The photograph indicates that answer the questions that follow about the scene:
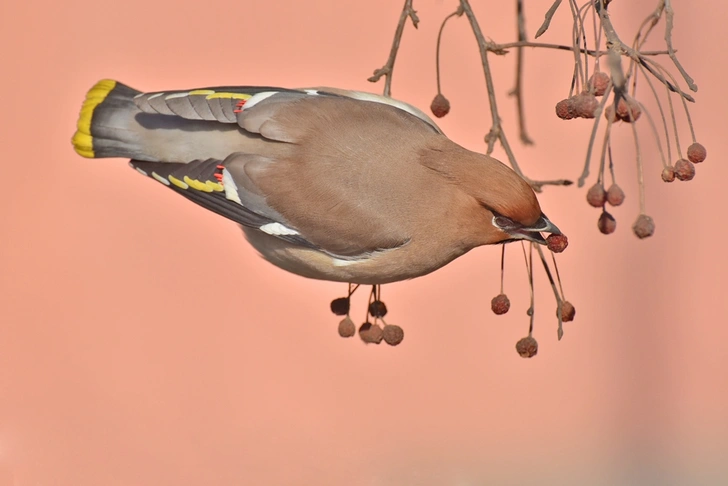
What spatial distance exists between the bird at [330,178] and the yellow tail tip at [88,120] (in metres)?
0.18

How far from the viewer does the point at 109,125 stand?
9.34 ft

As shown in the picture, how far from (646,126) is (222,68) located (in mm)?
2224

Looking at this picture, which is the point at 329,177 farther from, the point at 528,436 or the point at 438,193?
the point at 528,436

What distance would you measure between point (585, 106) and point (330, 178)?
2.70ft

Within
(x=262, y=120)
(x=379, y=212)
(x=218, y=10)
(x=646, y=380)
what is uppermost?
(x=218, y=10)

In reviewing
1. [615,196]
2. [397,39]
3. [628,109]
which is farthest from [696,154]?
[397,39]

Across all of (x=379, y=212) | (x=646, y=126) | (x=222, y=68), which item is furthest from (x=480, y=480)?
(x=379, y=212)

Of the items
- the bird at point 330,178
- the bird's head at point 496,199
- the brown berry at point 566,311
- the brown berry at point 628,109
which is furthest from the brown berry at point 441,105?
the brown berry at point 628,109

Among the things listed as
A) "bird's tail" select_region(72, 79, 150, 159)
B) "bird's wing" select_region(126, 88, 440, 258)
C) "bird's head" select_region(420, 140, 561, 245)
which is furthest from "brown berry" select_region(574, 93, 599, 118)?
"bird's tail" select_region(72, 79, 150, 159)

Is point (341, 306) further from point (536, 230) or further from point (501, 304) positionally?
point (536, 230)

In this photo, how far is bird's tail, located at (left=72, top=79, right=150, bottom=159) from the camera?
111 inches

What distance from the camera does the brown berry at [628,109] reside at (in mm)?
1912

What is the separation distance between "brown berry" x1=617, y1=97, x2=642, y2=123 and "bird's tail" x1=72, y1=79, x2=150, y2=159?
136cm

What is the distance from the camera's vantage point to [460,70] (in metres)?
4.44
